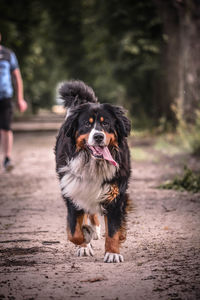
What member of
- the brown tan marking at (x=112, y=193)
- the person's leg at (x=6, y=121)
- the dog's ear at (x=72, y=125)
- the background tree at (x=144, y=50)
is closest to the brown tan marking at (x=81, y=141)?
the dog's ear at (x=72, y=125)

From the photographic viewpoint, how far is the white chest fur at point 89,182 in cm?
451

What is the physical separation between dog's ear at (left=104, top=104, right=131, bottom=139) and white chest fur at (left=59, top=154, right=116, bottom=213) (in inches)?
13.2

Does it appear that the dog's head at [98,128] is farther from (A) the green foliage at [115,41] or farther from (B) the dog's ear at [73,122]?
(A) the green foliage at [115,41]

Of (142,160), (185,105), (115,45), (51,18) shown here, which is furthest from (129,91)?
(51,18)

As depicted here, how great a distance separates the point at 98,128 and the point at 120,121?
291 millimetres

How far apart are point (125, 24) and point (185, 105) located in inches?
316

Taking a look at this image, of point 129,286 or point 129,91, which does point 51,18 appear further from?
point 129,286

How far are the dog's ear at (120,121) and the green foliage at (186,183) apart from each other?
351 cm

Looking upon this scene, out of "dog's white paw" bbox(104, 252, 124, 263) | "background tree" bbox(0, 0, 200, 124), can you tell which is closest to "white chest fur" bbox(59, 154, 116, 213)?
"dog's white paw" bbox(104, 252, 124, 263)

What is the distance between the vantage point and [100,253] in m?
4.63

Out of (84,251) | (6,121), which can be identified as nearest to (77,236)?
(84,251)

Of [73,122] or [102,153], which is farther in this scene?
[73,122]

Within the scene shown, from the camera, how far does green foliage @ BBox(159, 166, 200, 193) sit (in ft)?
26.1

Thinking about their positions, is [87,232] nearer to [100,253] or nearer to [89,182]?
[100,253]
